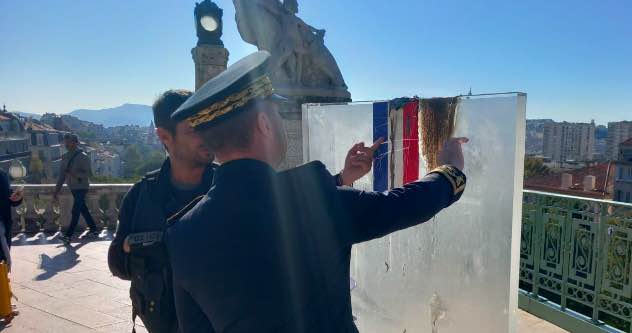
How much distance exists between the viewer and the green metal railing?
336cm

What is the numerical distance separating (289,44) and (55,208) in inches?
200

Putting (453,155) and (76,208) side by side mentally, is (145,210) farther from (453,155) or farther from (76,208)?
(76,208)

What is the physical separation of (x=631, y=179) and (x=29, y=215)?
4045 centimetres

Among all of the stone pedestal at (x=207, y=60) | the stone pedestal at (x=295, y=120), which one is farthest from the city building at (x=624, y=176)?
the stone pedestal at (x=207, y=60)

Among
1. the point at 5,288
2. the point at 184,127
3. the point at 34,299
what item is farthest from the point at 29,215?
the point at 184,127

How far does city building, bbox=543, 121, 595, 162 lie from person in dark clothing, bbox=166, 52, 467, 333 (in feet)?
305

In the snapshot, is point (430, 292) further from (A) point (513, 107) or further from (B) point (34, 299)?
(B) point (34, 299)

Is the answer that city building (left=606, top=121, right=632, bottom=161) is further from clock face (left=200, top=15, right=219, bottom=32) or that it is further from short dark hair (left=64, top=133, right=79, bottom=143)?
short dark hair (left=64, top=133, right=79, bottom=143)

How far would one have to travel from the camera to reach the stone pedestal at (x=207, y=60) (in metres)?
7.83

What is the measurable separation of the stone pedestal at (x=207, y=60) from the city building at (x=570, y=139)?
8830 cm

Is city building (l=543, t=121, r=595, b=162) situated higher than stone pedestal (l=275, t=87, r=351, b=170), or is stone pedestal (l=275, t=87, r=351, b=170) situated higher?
stone pedestal (l=275, t=87, r=351, b=170)

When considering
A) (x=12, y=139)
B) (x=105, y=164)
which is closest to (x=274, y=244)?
(x=12, y=139)

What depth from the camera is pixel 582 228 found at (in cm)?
360

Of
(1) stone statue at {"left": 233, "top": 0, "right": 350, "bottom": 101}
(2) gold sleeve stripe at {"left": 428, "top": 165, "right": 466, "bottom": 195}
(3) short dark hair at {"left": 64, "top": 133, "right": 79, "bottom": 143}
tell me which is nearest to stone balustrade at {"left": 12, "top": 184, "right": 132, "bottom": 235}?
(3) short dark hair at {"left": 64, "top": 133, "right": 79, "bottom": 143}
